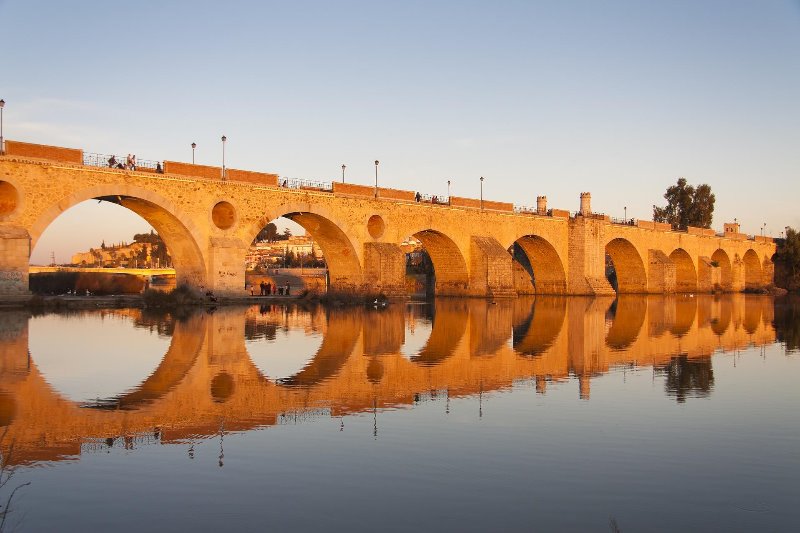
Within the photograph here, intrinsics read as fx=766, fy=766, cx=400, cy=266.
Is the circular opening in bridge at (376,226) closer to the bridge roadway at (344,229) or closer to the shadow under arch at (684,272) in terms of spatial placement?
the bridge roadway at (344,229)

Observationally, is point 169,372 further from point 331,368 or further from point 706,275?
point 706,275

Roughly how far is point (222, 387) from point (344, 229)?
80.2ft

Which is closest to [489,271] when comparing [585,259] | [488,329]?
[585,259]

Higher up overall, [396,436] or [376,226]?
[376,226]

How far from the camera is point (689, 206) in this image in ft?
238

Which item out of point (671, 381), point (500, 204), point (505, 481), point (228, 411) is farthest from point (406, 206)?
point (505, 481)

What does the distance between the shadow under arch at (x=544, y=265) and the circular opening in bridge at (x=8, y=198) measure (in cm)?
3084

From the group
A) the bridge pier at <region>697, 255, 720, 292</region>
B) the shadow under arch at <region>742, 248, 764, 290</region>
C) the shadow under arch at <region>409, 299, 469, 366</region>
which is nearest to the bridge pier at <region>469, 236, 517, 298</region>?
the shadow under arch at <region>409, 299, 469, 366</region>

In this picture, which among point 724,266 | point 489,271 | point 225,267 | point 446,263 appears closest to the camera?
point 225,267

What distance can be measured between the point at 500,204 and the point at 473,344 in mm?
29033

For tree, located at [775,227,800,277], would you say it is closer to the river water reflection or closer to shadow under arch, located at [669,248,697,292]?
shadow under arch, located at [669,248,697,292]

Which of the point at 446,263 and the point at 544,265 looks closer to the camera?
the point at 446,263

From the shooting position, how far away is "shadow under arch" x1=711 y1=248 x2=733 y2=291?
219ft

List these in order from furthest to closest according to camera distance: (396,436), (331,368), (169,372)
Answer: (331,368) < (169,372) < (396,436)
